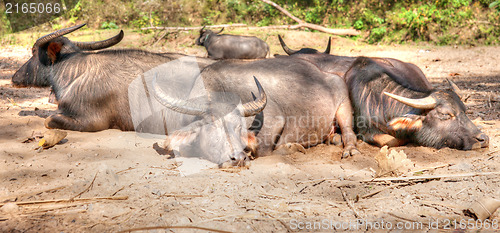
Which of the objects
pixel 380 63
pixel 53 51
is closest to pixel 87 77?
pixel 53 51

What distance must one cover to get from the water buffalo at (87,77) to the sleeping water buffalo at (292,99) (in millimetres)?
664

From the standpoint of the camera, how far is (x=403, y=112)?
15.3 ft

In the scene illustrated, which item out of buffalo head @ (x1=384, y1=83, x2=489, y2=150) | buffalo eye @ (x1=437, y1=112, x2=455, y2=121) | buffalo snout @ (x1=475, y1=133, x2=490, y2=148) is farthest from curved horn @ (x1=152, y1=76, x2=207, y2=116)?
buffalo snout @ (x1=475, y1=133, x2=490, y2=148)

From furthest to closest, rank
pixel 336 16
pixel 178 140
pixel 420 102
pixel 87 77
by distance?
pixel 336 16 < pixel 87 77 < pixel 420 102 < pixel 178 140

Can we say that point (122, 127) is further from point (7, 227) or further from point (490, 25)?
point (490, 25)

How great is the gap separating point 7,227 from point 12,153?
5.12 ft

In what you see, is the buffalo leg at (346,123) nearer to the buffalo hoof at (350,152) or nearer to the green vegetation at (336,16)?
the buffalo hoof at (350,152)

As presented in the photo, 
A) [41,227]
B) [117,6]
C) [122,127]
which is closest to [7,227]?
[41,227]

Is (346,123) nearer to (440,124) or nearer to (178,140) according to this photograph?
(440,124)

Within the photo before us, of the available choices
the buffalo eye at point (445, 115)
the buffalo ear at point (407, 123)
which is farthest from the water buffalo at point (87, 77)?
the buffalo eye at point (445, 115)

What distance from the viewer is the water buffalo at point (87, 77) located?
199 inches

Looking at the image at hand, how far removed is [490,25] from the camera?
1280 cm

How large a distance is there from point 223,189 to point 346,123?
6.99 feet

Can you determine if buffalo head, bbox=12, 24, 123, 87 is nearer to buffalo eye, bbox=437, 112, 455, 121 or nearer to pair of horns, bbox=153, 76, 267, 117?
pair of horns, bbox=153, 76, 267, 117
